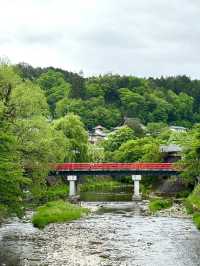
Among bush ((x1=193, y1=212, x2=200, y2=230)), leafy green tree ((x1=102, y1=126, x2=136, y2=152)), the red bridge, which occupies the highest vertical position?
leafy green tree ((x1=102, y1=126, x2=136, y2=152))

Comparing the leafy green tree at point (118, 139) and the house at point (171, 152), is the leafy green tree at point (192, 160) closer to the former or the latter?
the house at point (171, 152)

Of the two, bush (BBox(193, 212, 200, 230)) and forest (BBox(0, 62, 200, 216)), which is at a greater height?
forest (BBox(0, 62, 200, 216))

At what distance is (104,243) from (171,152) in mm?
52980

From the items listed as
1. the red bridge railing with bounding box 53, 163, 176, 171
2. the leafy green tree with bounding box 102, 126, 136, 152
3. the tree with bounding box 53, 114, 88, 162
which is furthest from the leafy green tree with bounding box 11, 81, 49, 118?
the leafy green tree with bounding box 102, 126, 136, 152

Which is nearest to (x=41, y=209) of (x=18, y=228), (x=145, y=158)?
(x=18, y=228)

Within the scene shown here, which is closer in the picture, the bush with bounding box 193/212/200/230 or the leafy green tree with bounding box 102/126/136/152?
the bush with bounding box 193/212/200/230

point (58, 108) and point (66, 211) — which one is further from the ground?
point (58, 108)

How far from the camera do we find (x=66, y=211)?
157 ft

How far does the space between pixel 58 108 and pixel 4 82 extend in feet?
344

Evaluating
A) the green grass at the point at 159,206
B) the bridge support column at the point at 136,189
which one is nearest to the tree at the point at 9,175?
the green grass at the point at 159,206

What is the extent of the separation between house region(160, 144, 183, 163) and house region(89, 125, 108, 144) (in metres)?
56.4

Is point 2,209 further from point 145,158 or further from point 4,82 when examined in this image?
point 145,158

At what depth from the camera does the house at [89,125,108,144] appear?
14481 centimetres

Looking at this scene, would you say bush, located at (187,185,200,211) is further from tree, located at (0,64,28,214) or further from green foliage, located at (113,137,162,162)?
green foliage, located at (113,137,162,162)
